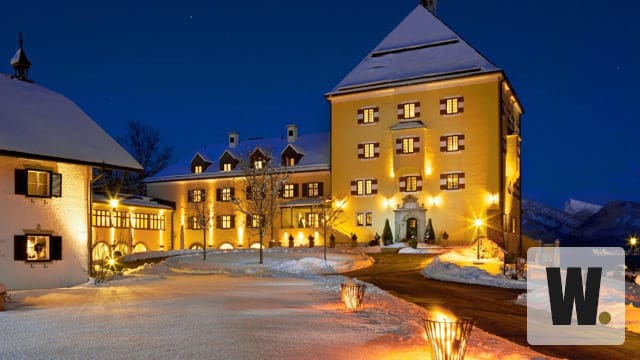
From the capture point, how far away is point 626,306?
54.5 ft

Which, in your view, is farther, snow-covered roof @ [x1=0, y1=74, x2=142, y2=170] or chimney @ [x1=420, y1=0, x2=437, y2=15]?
chimney @ [x1=420, y1=0, x2=437, y2=15]

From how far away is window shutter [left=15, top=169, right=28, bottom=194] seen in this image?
842 inches

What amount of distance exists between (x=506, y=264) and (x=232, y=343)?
21.8 meters

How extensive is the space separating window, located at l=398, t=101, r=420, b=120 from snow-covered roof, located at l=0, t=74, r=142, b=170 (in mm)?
26376

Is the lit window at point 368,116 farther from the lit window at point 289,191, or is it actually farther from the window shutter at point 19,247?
the window shutter at point 19,247

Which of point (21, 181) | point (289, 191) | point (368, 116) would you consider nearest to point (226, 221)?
point (289, 191)

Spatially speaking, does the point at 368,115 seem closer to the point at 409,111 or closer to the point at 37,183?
the point at 409,111

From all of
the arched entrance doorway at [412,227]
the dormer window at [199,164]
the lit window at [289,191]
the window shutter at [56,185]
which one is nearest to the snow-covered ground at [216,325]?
the window shutter at [56,185]

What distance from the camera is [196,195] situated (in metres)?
57.4

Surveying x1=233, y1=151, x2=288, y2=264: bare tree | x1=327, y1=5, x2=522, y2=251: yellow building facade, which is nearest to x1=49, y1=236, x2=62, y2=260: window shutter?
x1=233, y1=151, x2=288, y2=264: bare tree

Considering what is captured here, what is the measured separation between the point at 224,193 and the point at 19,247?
1380 inches

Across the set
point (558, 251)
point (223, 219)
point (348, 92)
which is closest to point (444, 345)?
point (558, 251)

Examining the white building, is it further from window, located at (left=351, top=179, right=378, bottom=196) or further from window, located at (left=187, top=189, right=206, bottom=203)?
window, located at (left=187, top=189, right=206, bottom=203)

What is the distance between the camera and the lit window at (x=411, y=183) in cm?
4653
